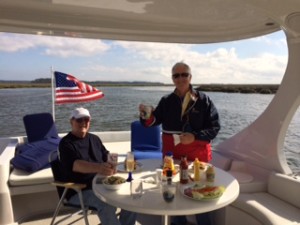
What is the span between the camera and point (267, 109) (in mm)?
2891

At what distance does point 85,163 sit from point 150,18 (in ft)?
5.80

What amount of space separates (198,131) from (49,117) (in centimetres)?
231

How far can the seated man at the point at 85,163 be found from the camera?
1.96 m

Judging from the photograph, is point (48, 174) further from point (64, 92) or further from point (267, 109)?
point (267, 109)

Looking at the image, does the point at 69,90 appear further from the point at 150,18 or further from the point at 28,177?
the point at 150,18

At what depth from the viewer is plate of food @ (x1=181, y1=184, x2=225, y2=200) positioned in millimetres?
1519

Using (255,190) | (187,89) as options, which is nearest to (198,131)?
(187,89)

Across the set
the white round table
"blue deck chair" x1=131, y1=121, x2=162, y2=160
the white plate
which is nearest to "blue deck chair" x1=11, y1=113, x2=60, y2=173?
"blue deck chair" x1=131, y1=121, x2=162, y2=160

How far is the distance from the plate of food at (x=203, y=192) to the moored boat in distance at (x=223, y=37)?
825mm

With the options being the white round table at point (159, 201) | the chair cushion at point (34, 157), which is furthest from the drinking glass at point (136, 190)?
the chair cushion at point (34, 157)

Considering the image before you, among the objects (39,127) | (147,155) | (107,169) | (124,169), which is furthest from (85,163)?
(39,127)

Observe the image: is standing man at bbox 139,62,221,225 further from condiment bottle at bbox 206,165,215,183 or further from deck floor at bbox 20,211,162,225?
deck floor at bbox 20,211,162,225

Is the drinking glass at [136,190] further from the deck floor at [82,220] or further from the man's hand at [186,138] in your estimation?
the deck floor at [82,220]

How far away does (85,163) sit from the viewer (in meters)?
1.96
